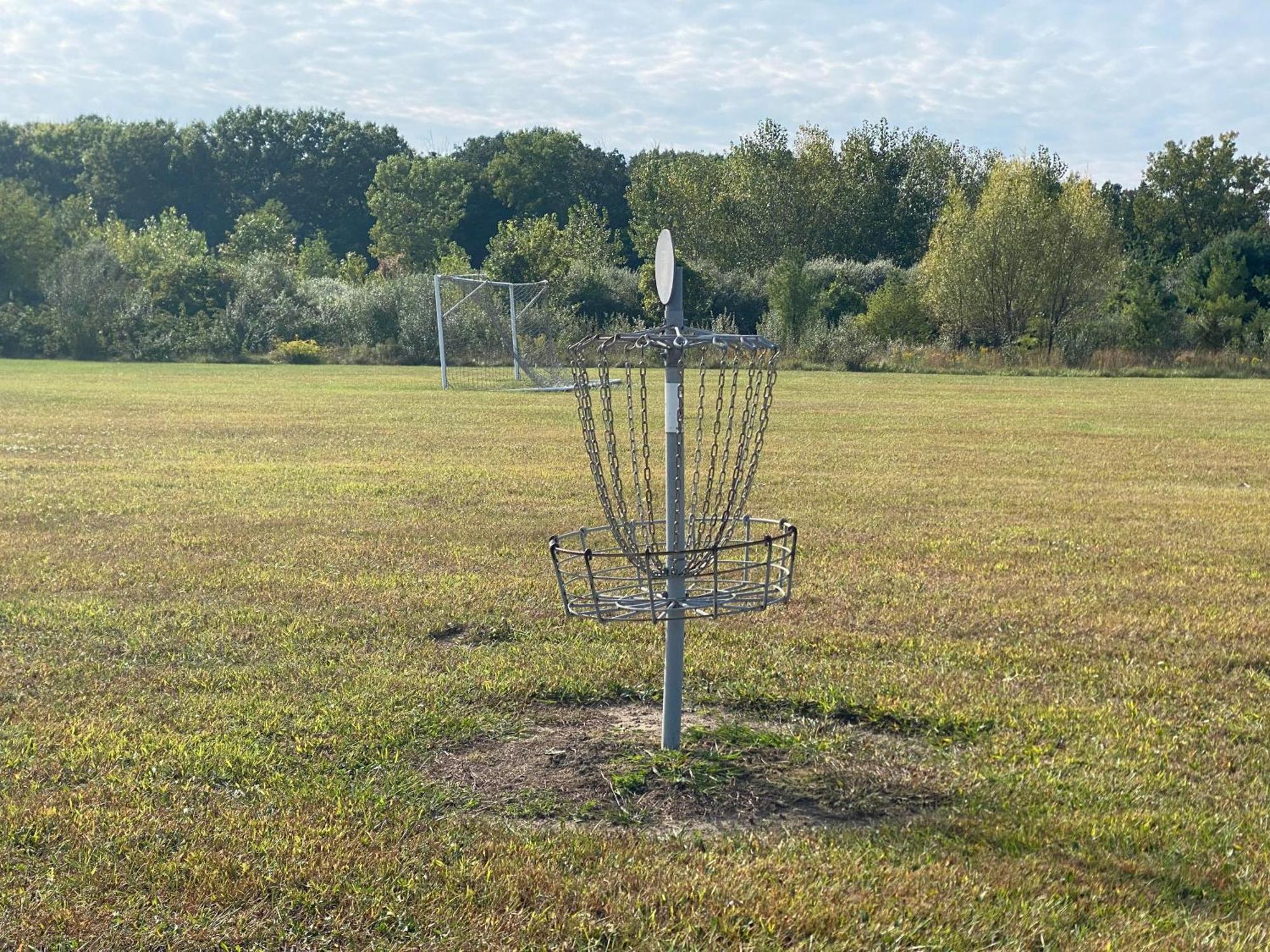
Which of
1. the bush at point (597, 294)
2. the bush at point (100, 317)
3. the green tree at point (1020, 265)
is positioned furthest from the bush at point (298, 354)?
the green tree at point (1020, 265)

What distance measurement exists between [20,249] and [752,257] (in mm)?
33274

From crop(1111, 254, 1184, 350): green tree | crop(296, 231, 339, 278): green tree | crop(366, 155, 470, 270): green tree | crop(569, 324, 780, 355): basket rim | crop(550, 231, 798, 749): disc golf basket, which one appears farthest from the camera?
crop(366, 155, 470, 270): green tree

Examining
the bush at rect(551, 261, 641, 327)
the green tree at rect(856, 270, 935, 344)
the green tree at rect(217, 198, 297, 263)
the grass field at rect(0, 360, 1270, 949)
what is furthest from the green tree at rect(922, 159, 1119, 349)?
the green tree at rect(217, 198, 297, 263)

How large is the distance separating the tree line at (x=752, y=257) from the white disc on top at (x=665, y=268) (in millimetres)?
32644

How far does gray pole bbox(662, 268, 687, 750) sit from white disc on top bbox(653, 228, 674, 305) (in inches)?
0.7

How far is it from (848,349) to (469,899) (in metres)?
34.1

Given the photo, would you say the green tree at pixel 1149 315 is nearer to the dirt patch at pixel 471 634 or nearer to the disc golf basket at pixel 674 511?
the dirt patch at pixel 471 634

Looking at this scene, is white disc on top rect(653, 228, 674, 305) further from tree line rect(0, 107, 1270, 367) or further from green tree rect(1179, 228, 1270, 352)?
green tree rect(1179, 228, 1270, 352)

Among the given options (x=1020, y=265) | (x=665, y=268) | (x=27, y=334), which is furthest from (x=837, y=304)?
(x=665, y=268)

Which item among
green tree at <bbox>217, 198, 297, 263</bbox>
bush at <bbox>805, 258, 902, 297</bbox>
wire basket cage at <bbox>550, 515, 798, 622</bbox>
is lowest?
wire basket cage at <bbox>550, 515, 798, 622</bbox>

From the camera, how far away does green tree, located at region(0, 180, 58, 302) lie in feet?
166

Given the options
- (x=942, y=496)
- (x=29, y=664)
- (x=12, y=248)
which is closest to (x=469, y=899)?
(x=29, y=664)

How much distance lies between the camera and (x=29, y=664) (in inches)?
205

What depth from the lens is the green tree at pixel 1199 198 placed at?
1930 inches
